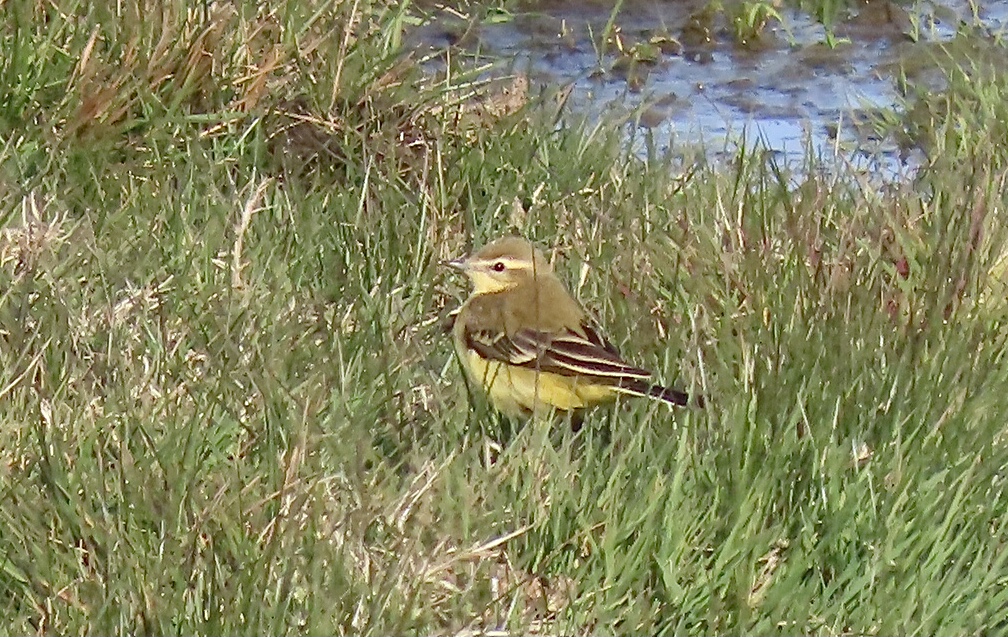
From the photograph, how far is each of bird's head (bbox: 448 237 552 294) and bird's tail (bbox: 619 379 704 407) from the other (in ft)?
2.94

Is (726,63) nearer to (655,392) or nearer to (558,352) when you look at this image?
(558,352)

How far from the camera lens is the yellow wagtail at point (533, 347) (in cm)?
498

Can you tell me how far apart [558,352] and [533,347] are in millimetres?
184

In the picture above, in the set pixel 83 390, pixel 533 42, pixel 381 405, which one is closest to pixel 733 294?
pixel 381 405

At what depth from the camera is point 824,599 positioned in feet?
13.8

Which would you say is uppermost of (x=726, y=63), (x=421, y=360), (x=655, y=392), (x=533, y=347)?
(x=655, y=392)

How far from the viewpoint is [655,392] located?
4.79m

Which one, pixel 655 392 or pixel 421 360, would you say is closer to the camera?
pixel 655 392

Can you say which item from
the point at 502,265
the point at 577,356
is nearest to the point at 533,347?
the point at 577,356

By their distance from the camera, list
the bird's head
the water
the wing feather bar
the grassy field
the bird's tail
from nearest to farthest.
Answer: the grassy field
the bird's tail
the wing feather bar
the bird's head
the water

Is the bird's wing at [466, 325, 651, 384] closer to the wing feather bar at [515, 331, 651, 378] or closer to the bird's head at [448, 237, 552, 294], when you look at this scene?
the wing feather bar at [515, 331, 651, 378]

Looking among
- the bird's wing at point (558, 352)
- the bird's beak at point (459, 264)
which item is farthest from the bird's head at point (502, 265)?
the bird's wing at point (558, 352)

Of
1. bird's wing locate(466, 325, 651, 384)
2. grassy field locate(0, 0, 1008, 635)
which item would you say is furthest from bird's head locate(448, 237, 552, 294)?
bird's wing locate(466, 325, 651, 384)

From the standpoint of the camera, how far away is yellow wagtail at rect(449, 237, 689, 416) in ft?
16.3
